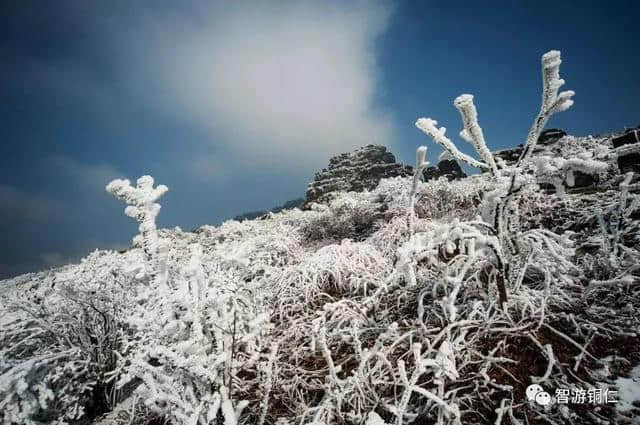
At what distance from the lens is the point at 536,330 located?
5.98 feet

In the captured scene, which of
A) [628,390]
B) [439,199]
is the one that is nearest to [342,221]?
[439,199]

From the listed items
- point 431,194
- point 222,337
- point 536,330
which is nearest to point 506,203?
point 536,330

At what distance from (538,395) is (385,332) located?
3.22 ft

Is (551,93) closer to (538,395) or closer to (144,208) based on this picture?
(538,395)

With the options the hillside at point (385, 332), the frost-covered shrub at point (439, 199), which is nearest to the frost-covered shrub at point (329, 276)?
the hillside at point (385, 332)

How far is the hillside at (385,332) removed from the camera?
1.63m

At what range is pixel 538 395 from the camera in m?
1.54

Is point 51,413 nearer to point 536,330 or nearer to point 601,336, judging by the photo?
point 536,330

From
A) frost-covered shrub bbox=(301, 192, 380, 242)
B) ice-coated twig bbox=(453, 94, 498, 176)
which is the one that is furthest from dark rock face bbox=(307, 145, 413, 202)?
ice-coated twig bbox=(453, 94, 498, 176)

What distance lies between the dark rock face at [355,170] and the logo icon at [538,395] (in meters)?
34.7

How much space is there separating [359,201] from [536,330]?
14.7 feet

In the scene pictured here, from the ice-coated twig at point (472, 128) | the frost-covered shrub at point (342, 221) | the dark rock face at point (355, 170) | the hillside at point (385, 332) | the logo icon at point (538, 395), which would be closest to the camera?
the logo icon at point (538, 395)

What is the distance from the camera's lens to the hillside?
163 centimetres

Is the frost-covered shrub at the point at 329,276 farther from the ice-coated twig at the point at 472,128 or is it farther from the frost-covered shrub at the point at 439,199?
the frost-covered shrub at the point at 439,199
